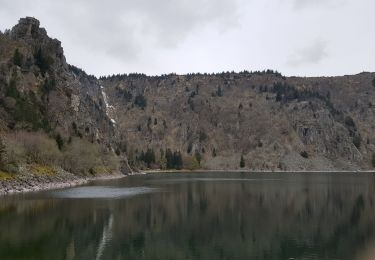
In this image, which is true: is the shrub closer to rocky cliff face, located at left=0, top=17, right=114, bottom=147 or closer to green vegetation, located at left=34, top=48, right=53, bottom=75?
rocky cliff face, located at left=0, top=17, right=114, bottom=147

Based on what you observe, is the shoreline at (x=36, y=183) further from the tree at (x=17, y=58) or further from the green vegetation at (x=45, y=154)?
the tree at (x=17, y=58)

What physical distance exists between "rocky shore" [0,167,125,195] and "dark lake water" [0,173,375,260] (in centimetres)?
1198

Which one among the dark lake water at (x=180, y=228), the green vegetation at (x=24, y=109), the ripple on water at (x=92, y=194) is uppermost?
the green vegetation at (x=24, y=109)

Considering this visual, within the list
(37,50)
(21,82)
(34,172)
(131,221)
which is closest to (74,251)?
(131,221)

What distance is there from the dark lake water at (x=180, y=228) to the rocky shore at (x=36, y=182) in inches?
472

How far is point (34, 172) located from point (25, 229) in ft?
226

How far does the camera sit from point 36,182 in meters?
117

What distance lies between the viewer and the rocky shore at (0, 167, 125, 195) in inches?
4068

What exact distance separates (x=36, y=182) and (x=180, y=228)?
66.5 m

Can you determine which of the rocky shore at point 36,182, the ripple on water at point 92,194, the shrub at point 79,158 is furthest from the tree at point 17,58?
the ripple on water at point 92,194

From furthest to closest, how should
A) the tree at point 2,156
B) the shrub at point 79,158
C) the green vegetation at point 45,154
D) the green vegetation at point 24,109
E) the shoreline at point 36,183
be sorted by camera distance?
the shrub at point 79,158 < the green vegetation at point 24,109 < the green vegetation at point 45,154 < the tree at point 2,156 < the shoreline at point 36,183

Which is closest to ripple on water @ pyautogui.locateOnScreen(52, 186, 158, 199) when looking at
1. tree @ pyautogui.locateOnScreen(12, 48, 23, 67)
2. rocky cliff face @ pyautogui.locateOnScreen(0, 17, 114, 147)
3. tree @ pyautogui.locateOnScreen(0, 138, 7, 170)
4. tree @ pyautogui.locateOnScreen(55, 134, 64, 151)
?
tree @ pyautogui.locateOnScreen(0, 138, 7, 170)

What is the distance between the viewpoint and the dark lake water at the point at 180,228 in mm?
46031

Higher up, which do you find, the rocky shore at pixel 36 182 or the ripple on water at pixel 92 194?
the rocky shore at pixel 36 182
